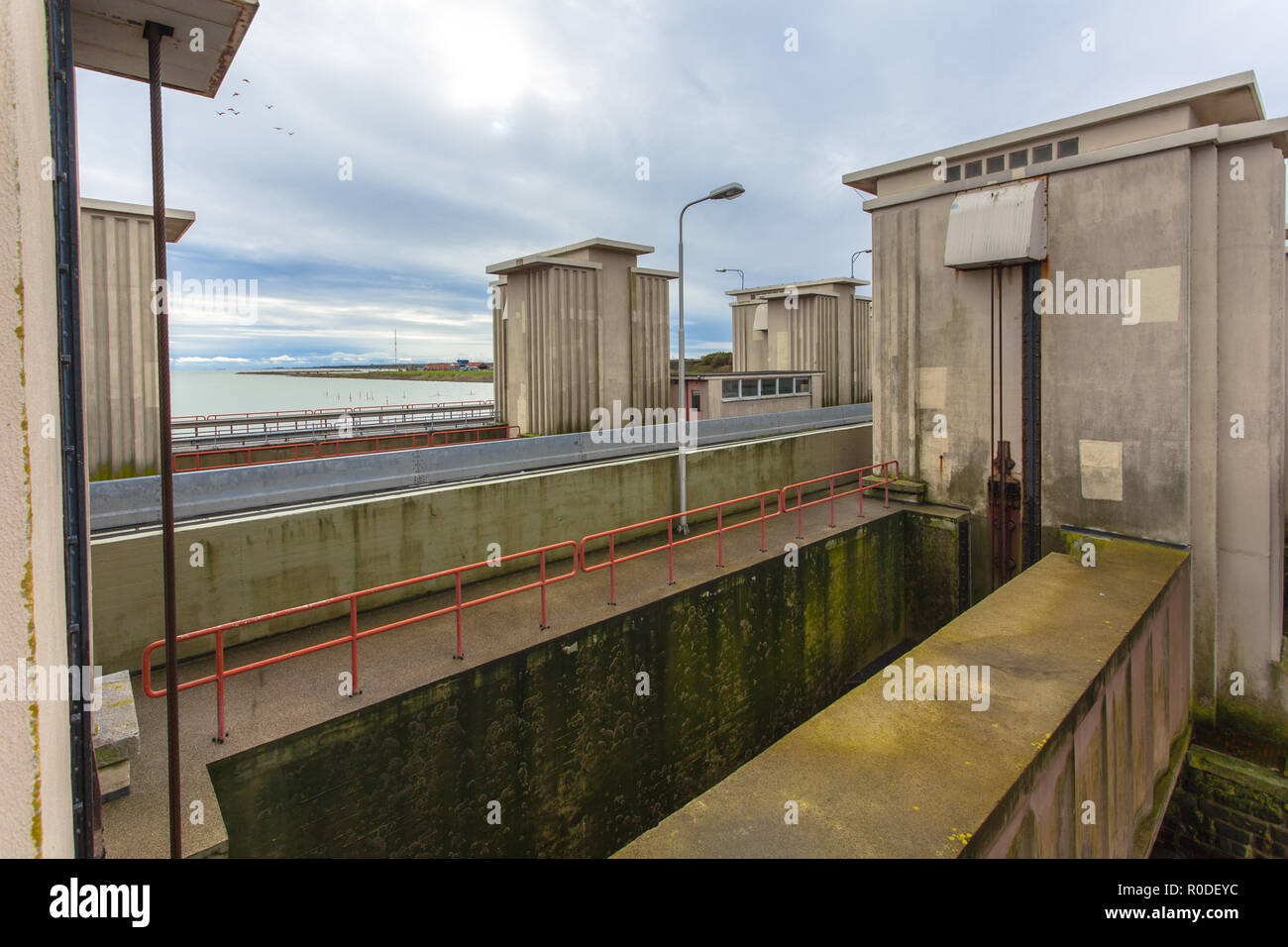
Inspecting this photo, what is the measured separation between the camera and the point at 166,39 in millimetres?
3006

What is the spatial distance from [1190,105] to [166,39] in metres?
12.1

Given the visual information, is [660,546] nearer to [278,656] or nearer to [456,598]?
[456,598]

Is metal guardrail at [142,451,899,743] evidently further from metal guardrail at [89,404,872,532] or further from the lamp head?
the lamp head

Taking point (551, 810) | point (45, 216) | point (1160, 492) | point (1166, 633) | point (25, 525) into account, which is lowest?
point (551, 810)

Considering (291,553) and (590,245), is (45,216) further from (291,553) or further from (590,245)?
(590,245)

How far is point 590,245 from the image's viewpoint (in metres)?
17.1

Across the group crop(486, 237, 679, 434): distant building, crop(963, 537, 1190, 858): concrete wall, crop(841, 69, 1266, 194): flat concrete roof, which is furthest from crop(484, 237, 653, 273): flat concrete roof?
crop(963, 537, 1190, 858): concrete wall

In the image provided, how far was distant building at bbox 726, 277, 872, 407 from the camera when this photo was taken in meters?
24.3

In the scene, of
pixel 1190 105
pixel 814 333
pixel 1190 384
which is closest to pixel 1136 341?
pixel 1190 384

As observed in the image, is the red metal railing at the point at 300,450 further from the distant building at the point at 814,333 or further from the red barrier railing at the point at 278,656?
the distant building at the point at 814,333

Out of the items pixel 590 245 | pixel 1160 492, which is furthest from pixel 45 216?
pixel 590 245

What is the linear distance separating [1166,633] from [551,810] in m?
7.72

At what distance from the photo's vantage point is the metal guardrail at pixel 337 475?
7.52 meters

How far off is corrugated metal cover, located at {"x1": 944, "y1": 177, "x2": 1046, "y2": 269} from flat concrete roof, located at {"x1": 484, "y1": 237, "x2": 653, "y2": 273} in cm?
832
